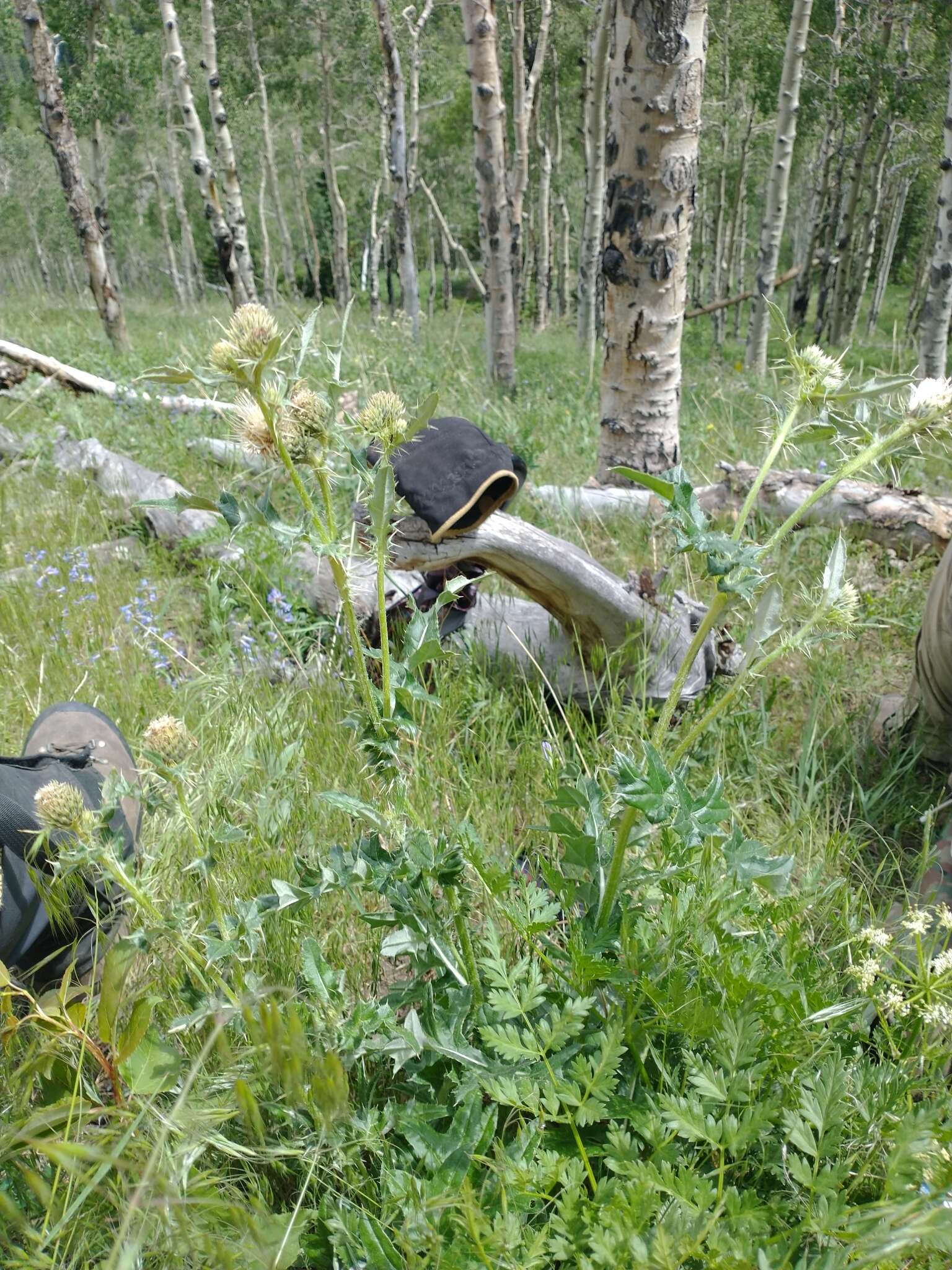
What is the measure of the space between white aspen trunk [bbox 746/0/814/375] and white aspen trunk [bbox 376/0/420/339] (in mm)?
4628

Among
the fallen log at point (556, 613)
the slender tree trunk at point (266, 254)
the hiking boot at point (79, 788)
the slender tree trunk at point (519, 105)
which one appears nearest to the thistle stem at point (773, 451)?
the hiking boot at point (79, 788)

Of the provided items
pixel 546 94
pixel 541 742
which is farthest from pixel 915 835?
pixel 546 94

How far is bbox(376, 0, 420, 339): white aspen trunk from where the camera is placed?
10484 mm

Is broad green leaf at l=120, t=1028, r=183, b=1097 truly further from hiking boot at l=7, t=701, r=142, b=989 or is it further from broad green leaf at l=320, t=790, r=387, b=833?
broad green leaf at l=320, t=790, r=387, b=833

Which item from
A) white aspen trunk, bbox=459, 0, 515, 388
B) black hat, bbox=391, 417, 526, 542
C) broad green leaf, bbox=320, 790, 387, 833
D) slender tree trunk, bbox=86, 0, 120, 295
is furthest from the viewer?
slender tree trunk, bbox=86, 0, 120, 295

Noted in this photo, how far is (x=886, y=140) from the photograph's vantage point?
1457 centimetres

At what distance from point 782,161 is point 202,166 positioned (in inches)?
279

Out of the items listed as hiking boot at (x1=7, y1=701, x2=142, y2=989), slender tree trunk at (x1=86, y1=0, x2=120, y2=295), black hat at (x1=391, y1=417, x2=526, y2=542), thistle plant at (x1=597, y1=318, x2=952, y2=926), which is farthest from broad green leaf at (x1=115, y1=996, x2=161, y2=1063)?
slender tree trunk at (x1=86, y1=0, x2=120, y2=295)

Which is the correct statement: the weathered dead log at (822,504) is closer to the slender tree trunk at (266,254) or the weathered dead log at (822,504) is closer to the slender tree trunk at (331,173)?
the slender tree trunk at (266,254)

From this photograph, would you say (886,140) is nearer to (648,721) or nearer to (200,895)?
(648,721)

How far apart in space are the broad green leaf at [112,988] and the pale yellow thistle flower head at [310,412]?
2.25ft

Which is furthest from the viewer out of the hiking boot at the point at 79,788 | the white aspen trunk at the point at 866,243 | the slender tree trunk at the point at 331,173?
the slender tree trunk at the point at 331,173

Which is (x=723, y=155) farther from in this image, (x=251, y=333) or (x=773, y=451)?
(x=251, y=333)

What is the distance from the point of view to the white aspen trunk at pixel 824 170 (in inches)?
541
